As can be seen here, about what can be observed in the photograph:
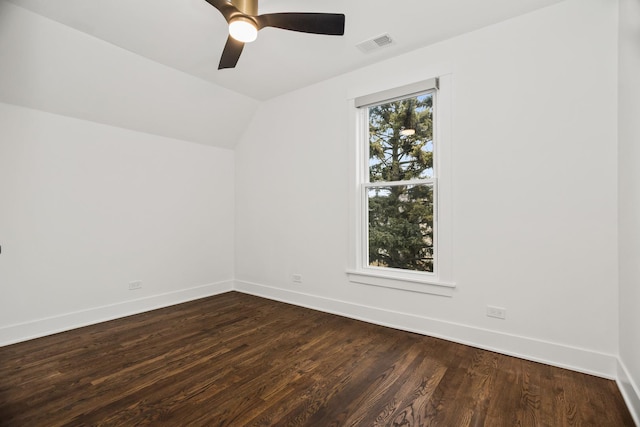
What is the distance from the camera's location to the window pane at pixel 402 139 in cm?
315

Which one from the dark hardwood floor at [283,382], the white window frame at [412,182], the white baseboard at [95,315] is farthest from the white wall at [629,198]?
the white baseboard at [95,315]

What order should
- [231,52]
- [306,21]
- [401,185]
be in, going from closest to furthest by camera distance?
[306,21] → [231,52] → [401,185]

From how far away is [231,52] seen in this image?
2.46 m

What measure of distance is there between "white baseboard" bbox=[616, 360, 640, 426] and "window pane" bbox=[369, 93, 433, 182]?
197cm

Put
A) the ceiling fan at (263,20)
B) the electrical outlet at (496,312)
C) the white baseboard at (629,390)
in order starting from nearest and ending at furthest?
the white baseboard at (629,390) → the ceiling fan at (263,20) → the electrical outlet at (496,312)

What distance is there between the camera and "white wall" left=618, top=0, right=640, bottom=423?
182 cm

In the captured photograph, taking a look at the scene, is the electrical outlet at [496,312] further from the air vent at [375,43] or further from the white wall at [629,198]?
the air vent at [375,43]

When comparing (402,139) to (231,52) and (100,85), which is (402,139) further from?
(100,85)

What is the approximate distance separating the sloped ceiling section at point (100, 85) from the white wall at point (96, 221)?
0.16 meters

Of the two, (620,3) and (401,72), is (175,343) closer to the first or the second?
(401,72)

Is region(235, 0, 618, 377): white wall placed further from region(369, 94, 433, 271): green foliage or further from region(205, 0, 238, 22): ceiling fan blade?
region(205, 0, 238, 22): ceiling fan blade

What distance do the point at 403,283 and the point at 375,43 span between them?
236 centimetres

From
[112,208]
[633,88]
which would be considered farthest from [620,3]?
[112,208]

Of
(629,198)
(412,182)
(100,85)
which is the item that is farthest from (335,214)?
(100,85)
